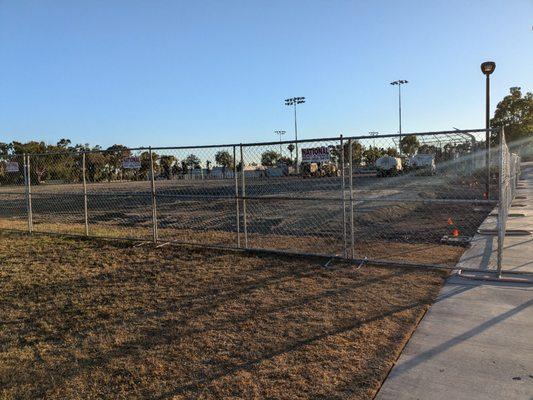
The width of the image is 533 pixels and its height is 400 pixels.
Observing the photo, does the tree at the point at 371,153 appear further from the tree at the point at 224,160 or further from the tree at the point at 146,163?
the tree at the point at 146,163

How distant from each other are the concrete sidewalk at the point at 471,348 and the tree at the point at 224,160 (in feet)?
14.7

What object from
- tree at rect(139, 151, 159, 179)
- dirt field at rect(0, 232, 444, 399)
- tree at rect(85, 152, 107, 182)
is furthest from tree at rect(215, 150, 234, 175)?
tree at rect(85, 152, 107, 182)

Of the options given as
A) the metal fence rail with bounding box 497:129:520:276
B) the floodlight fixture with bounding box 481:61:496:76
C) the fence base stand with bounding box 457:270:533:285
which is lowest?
the fence base stand with bounding box 457:270:533:285

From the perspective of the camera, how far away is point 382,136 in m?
6.79

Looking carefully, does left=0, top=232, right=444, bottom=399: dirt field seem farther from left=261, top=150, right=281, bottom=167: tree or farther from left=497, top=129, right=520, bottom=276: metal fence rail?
left=261, top=150, right=281, bottom=167: tree

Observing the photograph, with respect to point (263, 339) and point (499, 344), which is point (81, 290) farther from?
point (499, 344)

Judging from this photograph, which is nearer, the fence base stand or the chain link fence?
the fence base stand

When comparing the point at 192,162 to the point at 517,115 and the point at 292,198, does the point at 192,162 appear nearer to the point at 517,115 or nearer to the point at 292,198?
the point at 292,198

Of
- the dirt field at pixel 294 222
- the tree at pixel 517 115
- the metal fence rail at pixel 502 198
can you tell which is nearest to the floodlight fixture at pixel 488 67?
the dirt field at pixel 294 222

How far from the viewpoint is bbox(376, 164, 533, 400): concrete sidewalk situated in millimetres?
3533

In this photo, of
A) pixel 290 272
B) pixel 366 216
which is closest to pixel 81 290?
pixel 290 272

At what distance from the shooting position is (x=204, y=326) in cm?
494

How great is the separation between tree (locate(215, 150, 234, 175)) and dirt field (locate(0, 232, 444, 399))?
6.45ft

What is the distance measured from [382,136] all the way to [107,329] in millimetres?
4506
